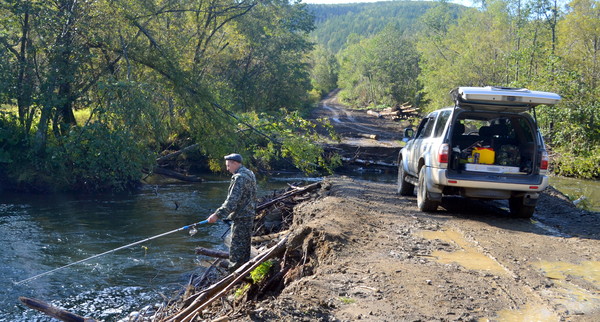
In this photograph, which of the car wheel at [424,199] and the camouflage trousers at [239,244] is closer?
the camouflage trousers at [239,244]

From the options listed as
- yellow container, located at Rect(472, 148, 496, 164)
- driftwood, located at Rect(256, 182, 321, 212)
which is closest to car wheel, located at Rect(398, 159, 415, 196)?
driftwood, located at Rect(256, 182, 321, 212)

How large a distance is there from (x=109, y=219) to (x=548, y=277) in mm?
11094

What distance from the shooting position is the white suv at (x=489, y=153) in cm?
943

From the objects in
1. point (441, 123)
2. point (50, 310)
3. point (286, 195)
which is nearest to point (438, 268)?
point (50, 310)

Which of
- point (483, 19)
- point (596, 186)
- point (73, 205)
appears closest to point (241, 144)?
point (73, 205)

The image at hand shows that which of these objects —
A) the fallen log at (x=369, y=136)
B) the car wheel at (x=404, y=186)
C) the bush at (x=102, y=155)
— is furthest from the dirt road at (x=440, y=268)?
the fallen log at (x=369, y=136)

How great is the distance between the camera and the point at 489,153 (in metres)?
9.68

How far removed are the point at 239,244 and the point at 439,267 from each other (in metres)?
2.59

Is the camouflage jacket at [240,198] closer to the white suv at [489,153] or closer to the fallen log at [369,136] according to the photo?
the white suv at [489,153]

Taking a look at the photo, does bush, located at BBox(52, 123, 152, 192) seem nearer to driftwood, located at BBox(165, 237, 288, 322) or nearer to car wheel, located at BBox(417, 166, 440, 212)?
car wheel, located at BBox(417, 166, 440, 212)

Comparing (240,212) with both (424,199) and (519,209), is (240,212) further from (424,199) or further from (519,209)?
(519,209)

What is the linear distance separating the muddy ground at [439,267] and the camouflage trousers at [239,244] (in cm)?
79

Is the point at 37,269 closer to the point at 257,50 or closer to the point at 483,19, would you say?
the point at 257,50

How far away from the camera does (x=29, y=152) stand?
1772 centimetres
